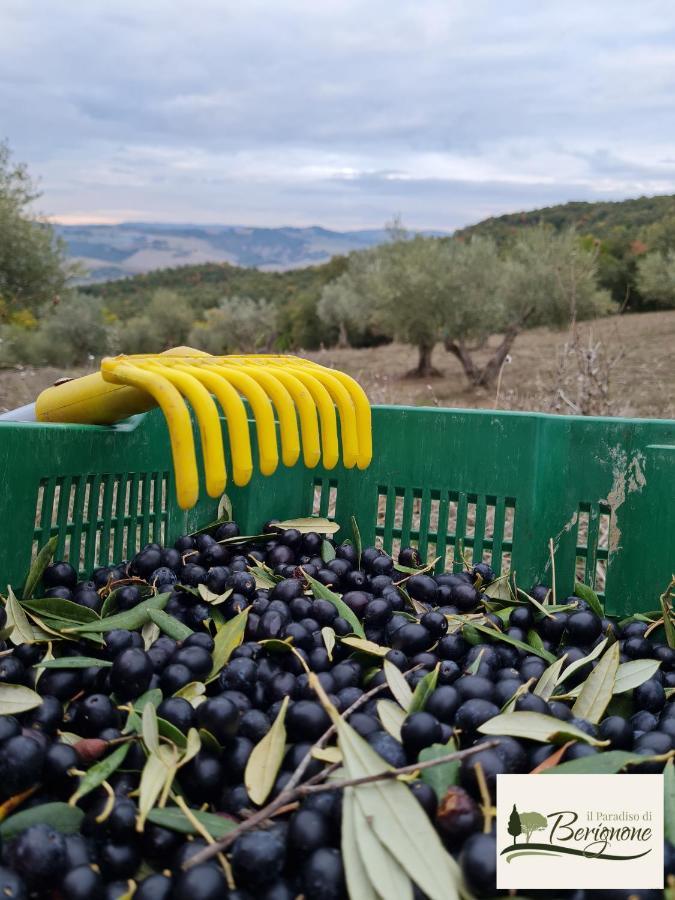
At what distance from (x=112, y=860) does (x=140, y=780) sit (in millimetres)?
134

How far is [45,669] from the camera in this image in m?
1.44

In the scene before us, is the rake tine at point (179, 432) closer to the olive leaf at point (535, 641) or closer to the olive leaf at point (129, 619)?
the olive leaf at point (129, 619)

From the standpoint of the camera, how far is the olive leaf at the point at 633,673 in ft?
4.86

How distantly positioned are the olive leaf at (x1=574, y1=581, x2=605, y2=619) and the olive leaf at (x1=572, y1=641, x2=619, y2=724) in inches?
13.0

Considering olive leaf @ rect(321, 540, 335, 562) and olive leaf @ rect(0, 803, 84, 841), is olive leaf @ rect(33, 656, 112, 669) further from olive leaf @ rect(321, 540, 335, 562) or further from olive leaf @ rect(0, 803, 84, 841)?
olive leaf @ rect(321, 540, 335, 562)

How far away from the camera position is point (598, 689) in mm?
1452

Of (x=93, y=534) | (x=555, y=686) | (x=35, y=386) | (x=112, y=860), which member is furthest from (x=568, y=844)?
(x=35, y=386)

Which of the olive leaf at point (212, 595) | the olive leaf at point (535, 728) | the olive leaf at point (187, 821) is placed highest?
the olive leaf at point (212, 595)

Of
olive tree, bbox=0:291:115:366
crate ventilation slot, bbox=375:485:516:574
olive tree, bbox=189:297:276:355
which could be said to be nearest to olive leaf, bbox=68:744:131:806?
crate ventilation slot, bbox=375:485:516:574

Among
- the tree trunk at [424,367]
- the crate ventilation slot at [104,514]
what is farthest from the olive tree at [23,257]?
the crate ventilation slot at [104,514]

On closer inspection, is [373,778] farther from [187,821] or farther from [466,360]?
[466,360]

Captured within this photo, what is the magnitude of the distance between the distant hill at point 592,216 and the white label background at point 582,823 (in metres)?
41.5

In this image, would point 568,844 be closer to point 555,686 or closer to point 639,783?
point 639,783

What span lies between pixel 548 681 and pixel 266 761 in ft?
1.88
